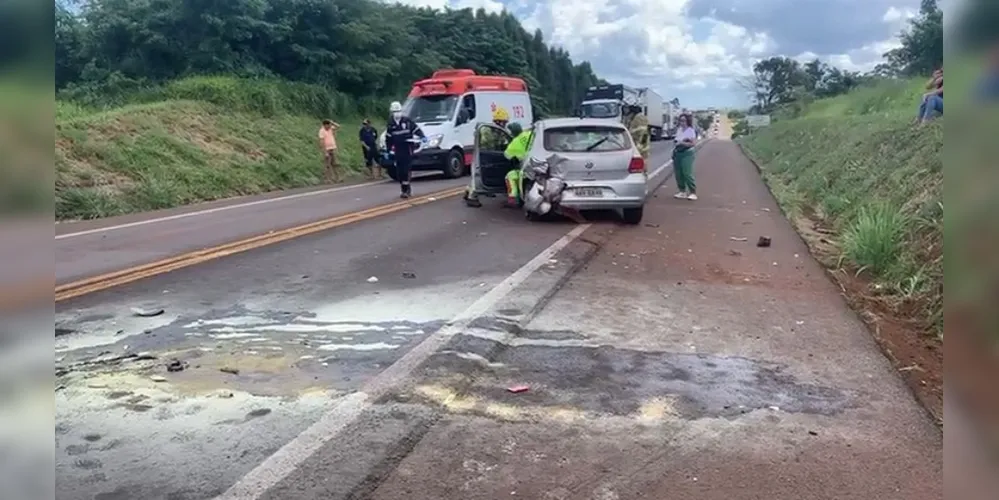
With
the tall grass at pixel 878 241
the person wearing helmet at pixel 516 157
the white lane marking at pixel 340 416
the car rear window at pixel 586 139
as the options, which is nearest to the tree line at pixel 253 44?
the person wearing helmet at pixel 516 157

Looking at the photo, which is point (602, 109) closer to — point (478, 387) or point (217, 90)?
point (217, 90)

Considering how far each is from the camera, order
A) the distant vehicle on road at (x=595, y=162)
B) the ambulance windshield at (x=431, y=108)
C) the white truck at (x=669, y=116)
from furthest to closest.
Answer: the white truck at (x=669, y=116), the ambulance windshield at (x=431, y=108), the distant vehicle on road at (x=595, y=162)

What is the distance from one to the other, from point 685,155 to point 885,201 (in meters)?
6.06

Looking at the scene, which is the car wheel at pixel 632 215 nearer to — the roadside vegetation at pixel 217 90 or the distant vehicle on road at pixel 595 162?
the distant vehicle on road at pixel 595 162

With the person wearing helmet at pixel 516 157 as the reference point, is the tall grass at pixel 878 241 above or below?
below

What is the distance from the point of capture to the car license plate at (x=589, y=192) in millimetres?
12984

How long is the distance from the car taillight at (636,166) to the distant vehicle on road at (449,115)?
10654 millimetres

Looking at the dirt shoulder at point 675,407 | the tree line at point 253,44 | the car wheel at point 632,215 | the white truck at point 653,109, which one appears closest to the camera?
the dirt shoulder at point 675,407

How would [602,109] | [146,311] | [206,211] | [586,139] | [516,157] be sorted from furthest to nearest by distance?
[602,109] < [206,211] < [516,157] < [586,139] < [146,311]

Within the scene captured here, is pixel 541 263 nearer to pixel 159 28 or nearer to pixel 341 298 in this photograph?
pixel 341 298

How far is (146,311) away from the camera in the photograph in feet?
23.8

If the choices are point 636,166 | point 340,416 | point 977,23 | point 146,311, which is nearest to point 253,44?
point 636,166

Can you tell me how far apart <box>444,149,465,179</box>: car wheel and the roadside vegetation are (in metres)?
3.75

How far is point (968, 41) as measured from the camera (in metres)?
1.15
